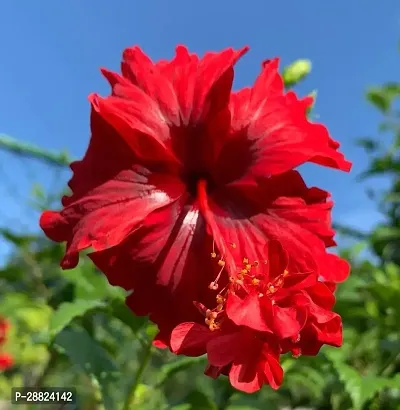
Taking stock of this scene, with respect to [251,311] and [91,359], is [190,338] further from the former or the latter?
[91,359]

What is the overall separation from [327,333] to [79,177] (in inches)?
14.5

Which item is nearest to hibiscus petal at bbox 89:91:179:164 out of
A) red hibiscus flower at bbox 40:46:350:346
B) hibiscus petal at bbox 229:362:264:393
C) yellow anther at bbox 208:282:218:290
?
red hibiscus flower at bbox 40:46:350:346

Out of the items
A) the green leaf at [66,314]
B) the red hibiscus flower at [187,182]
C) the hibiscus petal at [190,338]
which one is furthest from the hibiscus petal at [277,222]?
the green leaf at [66,314]

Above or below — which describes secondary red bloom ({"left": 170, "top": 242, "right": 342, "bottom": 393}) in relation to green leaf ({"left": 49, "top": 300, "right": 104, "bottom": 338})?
below

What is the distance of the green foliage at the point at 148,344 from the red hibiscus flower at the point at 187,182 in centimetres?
21

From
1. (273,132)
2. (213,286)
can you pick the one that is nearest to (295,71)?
(273,132)

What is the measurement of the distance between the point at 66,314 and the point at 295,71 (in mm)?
571

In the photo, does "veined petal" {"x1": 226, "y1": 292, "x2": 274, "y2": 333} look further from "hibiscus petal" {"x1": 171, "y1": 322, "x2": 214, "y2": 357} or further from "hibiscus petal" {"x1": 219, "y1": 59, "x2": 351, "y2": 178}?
"hibiscus petal" {"x1": 219, "y1": 59, "x2": 351, "y2": 178}

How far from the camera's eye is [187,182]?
0.87 meters

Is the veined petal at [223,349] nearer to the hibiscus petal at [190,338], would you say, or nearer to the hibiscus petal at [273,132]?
the hibiscus petal at [190,338]

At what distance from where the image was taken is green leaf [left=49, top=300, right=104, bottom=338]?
3.05 ft

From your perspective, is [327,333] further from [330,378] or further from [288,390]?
[288,390]

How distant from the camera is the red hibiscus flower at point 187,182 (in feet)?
2.54

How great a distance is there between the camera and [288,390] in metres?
1.65
